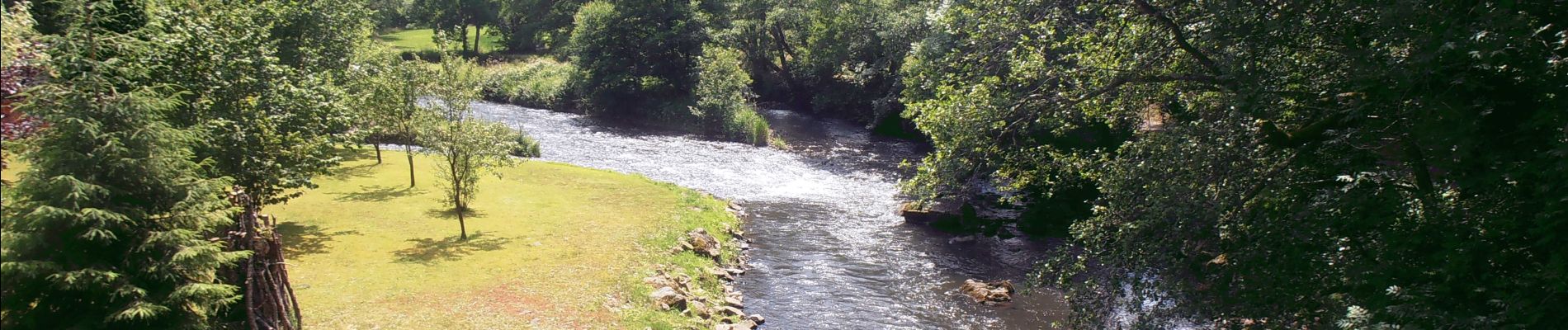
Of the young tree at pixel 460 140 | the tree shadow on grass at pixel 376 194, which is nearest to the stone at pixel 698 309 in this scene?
the young tree at pixel 460 140

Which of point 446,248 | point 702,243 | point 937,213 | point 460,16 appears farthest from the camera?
point 460,16

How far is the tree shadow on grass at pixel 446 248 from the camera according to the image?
69.2 feet

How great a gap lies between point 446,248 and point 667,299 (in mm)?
6670

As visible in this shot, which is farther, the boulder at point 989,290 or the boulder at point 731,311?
the boulder at point 989,290

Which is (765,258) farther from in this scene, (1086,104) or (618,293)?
(1086,104)

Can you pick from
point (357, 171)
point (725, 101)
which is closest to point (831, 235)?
point (357, 171)

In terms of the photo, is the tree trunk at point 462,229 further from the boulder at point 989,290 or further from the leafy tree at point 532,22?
the leafy tree at point 532,22

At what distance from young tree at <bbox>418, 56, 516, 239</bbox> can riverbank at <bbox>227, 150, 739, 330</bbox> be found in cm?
107

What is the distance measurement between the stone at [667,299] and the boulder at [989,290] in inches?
291

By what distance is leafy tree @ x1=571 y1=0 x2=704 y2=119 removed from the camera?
5544cm

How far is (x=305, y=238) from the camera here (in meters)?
21.7

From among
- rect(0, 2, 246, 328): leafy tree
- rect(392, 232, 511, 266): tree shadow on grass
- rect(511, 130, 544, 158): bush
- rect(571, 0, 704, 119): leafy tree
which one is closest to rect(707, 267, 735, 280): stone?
rect(392, 232, 511, 266): tree shadow on grass

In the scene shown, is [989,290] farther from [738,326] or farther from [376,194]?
[376,194]

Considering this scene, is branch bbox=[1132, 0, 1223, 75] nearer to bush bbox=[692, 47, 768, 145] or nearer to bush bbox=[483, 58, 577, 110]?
bush bbox=[692, 47, 768, 145]
